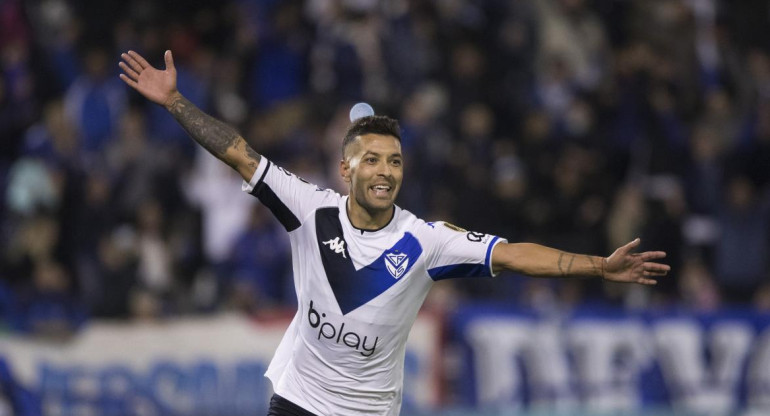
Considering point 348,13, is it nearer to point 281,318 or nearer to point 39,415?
point 281,318

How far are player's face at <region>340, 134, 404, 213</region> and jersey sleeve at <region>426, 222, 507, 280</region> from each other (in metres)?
0.31

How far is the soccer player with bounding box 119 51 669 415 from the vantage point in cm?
707

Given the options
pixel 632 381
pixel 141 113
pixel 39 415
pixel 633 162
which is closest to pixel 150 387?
pixel 39 415

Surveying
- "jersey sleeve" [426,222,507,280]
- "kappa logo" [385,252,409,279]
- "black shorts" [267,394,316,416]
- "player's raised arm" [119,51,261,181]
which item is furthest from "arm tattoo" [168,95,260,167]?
"black shorts" [267,394,316,416]

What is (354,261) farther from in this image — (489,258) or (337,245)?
(489,258)

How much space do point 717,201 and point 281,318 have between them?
515 centimetres

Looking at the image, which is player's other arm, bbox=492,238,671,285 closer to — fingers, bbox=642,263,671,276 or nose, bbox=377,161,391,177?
fingers, bbox=642,263,671,276

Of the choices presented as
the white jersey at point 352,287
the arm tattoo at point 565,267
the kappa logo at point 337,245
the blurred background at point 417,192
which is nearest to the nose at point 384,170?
the white jersey at point 352,287

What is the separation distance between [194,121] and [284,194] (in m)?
0.63

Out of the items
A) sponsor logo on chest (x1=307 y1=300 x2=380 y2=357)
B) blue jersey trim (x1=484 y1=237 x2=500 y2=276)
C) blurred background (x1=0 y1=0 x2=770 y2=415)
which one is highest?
blurred background (x1=0 y1=0 x2=770 y2=415)

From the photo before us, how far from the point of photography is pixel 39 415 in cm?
1277

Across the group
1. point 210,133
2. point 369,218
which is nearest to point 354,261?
point 369,218

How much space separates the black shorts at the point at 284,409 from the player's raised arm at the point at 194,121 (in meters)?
1.21

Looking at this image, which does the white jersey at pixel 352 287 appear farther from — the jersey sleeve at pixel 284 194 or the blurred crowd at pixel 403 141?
the blurred crowd at pixel 403 141
